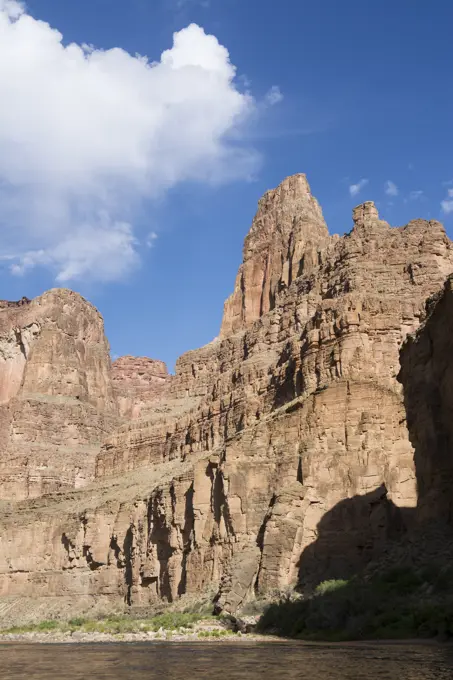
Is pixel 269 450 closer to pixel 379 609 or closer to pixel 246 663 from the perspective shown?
pixel 379 609

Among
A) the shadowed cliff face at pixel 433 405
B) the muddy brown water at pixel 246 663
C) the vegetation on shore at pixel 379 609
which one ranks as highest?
the shadowed cliff face at pixel 433 405

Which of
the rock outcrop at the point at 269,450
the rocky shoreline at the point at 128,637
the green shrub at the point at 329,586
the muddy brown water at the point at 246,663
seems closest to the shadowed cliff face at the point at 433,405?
the green shrub at the point at 329,586

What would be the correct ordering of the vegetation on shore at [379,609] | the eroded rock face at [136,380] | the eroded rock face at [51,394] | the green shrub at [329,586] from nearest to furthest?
the vegetation on shore at [379,609]
the green shrub at [329,586]
the eroded rock face at [51,394]
the eroded rock face at [136,380]

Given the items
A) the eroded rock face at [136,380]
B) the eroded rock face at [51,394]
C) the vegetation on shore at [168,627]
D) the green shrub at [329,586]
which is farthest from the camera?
the eroded rock face at [136,380]

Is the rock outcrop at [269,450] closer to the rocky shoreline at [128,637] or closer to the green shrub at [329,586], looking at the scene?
the green shrub at [329,586]

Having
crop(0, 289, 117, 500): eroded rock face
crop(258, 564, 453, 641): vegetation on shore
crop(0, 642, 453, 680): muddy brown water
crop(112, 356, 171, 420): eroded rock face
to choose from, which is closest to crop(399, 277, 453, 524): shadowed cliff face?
crop(258, 564, 453, 641): vegetation on shore

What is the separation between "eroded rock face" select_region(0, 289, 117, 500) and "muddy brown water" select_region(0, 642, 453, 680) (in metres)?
86.5

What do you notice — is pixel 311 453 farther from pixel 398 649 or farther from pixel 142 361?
pixel 142 361

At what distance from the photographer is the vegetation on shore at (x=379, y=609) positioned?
29078 millimetres

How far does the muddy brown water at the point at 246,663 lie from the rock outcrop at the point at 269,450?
44.1ft

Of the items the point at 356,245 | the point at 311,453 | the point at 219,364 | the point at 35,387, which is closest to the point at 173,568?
the point at 311,453

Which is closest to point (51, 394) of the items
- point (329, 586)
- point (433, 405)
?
point (329, 586)

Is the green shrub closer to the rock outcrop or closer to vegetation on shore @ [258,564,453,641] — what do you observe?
vegetation on shore @ [258,564,453,641]

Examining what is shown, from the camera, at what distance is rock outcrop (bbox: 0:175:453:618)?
154 feet
